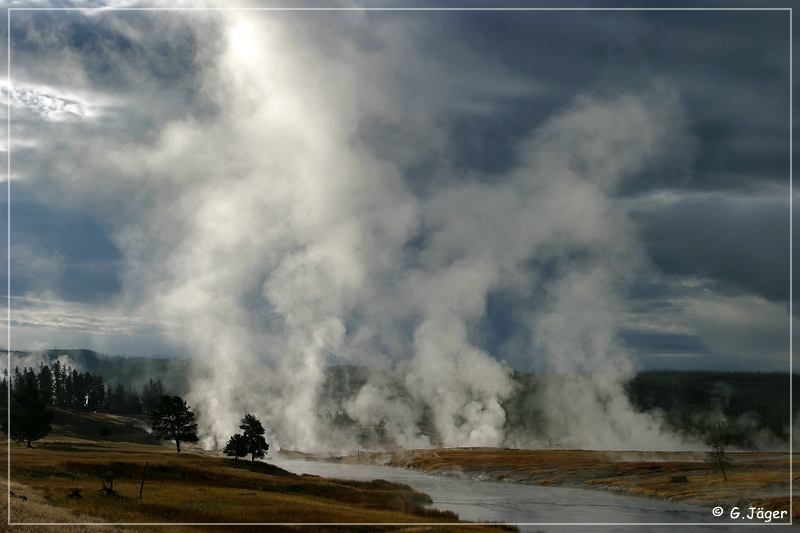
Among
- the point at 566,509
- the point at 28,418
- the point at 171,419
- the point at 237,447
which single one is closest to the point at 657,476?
the point at 566,509

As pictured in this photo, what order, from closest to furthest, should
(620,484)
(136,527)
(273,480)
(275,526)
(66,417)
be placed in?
(136,527), (275,526), (273,480), (620,484), (66,417)

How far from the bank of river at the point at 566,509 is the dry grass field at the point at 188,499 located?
7502 millimetres

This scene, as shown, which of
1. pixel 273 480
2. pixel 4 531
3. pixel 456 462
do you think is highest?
pixel 4 531

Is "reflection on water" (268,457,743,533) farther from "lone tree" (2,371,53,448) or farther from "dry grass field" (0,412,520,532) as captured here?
"lone tree" (2,371,53,448)

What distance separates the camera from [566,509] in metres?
88.9

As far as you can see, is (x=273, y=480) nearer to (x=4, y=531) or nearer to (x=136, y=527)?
(x=136, y=527)

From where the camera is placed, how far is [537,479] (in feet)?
463

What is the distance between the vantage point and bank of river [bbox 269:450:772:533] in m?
74.0

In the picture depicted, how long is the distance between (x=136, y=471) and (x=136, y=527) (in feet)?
116

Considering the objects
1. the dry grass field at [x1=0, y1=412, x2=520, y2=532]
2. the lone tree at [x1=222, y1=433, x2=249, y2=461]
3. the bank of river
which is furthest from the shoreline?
the lone tree at [x1=222, y1=433, x2=249, y2=461]

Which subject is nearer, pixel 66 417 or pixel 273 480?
pixel 273 480

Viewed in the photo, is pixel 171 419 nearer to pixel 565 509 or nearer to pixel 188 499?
pixel 188 499

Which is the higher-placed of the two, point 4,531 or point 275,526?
point 4,531

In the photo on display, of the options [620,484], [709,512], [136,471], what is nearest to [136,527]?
[136,471]
